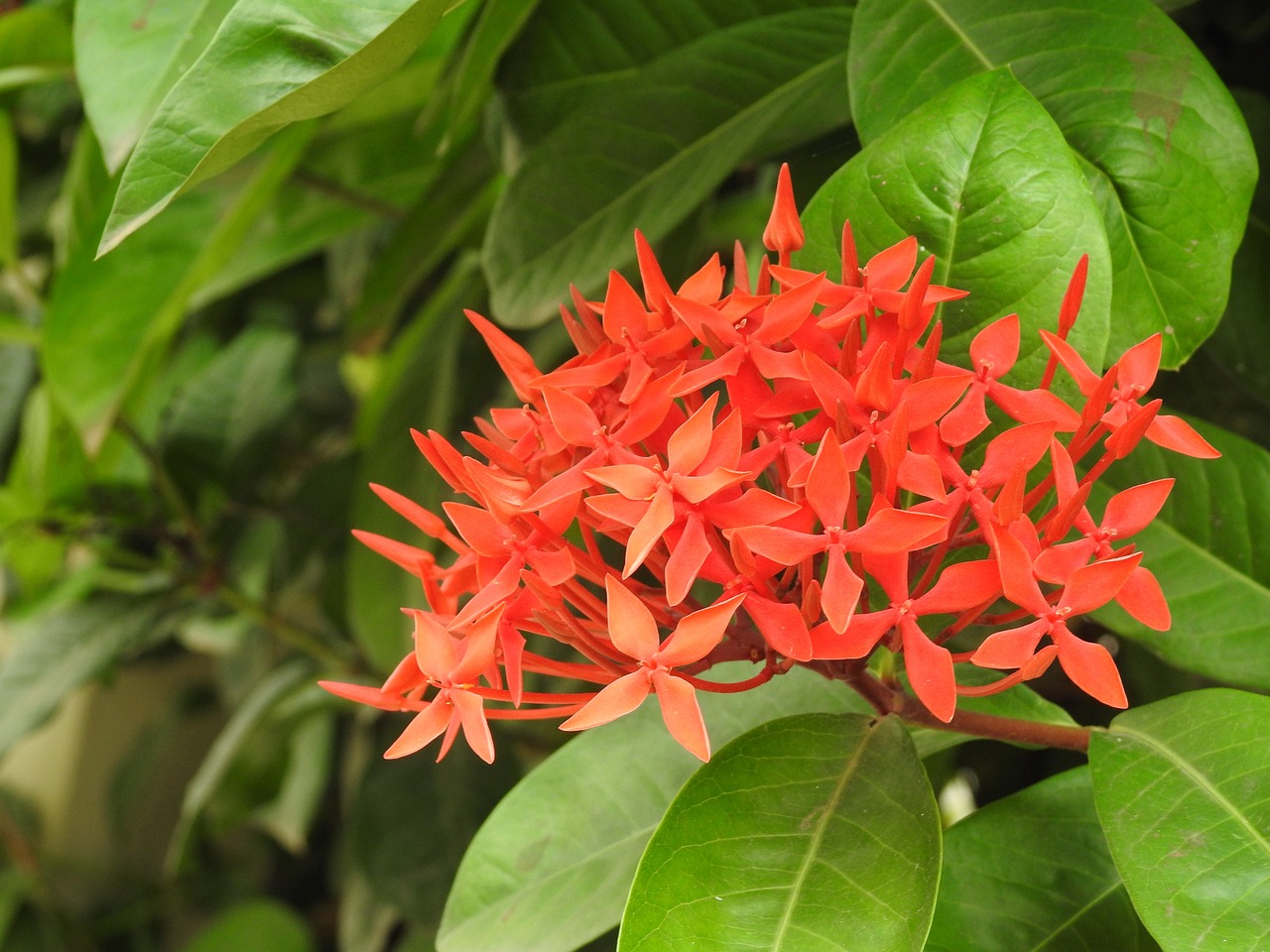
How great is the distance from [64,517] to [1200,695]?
1014mm

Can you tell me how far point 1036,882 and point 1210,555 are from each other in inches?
7.2

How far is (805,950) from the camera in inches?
14.5

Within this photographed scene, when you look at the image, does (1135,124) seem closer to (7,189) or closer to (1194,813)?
(1194,813)

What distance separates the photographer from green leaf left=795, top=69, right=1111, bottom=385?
1.37ft

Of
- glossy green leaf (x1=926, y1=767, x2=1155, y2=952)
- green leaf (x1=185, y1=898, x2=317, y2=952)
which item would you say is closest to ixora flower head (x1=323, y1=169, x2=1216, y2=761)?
glossy green leaf (x1=926, y1=767, x2=1155, y2=952)

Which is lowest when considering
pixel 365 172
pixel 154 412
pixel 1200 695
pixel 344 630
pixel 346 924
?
pixel 346 924

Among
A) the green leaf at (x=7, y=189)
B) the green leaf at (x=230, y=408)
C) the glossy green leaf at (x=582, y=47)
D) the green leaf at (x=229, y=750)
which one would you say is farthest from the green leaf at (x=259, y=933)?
the glossy green leaf at (x=582, y=47)

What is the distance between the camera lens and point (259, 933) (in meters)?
1.46

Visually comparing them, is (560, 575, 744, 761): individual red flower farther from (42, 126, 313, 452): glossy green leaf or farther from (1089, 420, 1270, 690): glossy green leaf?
(42, 126, 313, 452): glossy green leaf

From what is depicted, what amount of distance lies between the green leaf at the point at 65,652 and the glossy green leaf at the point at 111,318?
0.35m

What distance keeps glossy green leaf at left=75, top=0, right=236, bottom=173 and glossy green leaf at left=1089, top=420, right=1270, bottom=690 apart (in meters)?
A: 0.48

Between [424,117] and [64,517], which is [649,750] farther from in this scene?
[64,517]

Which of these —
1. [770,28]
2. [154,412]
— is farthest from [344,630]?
[770,28]

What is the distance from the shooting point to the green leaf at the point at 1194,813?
1.16 feet
